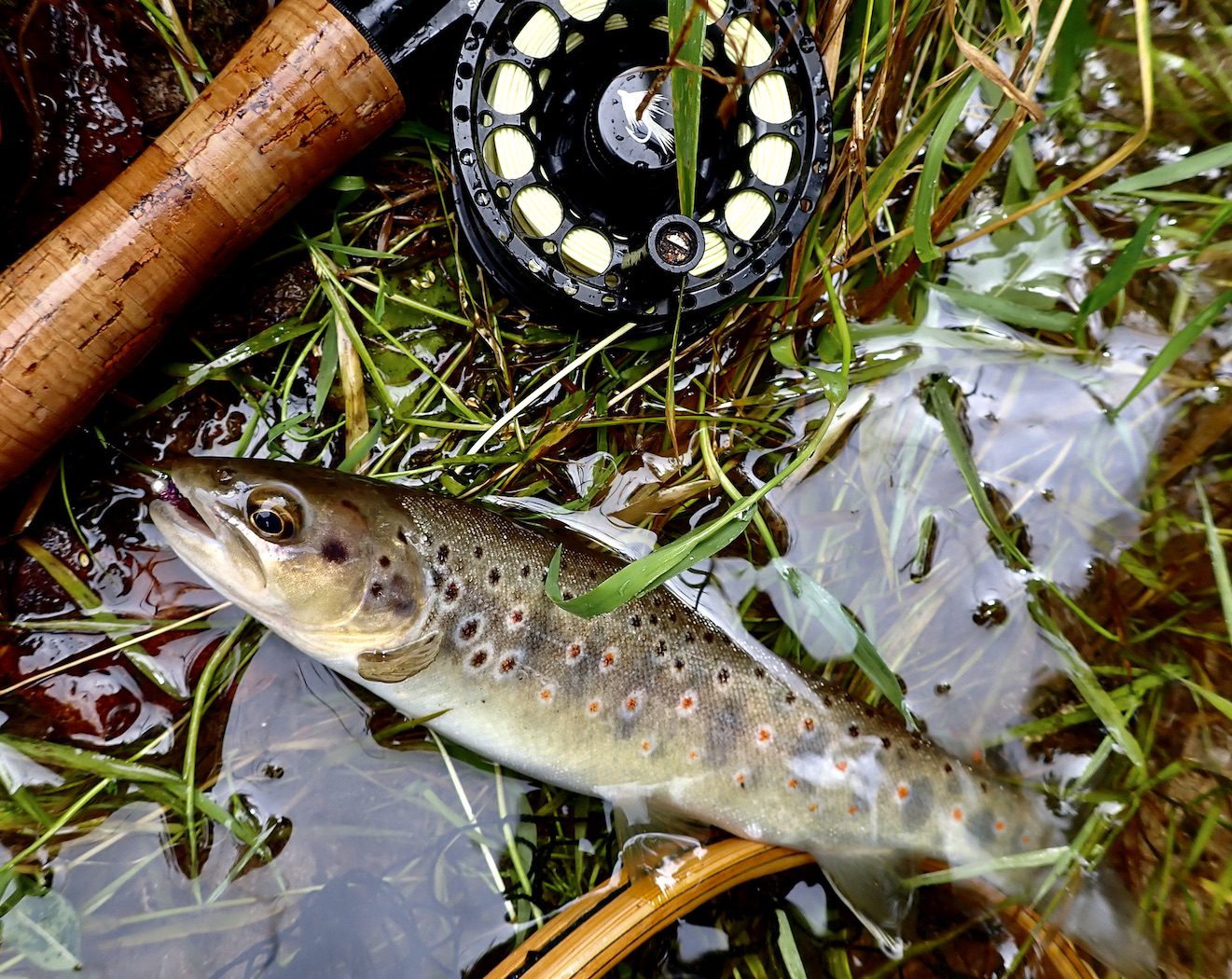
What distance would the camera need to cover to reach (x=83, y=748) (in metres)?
1.91

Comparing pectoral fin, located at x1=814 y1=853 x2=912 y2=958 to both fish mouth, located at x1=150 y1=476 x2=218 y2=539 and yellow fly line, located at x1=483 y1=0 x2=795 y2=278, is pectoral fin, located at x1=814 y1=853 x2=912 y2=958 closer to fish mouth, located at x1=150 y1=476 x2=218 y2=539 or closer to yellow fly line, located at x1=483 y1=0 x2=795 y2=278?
yellow fly line, located at x1=483 y1=0 x2=795 y2=278

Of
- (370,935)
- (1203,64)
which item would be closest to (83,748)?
(370,935)

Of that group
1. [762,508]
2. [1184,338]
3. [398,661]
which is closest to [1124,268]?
[1184,338]

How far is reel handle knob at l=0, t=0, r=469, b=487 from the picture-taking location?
160 cm

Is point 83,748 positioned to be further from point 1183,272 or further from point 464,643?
point 1183,272

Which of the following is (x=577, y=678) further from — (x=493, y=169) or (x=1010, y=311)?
(x=1010, y=311)

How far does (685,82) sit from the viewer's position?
60.6 inches

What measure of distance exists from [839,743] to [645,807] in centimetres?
48

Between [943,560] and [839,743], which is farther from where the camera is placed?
[943,560]

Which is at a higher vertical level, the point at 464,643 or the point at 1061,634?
the point at 464,643

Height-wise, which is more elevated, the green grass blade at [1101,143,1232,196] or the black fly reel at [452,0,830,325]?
the black fly reel at [452,0,830,325]

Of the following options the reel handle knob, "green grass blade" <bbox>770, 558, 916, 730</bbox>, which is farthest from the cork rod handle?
"green grass blade" <bbox>770, 558, 916, 730</bbox>

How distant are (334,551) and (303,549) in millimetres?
59

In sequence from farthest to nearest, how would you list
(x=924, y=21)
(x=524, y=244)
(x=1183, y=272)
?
(x=1183, y=272), (x=924, y=21), (x=524, y=244)
